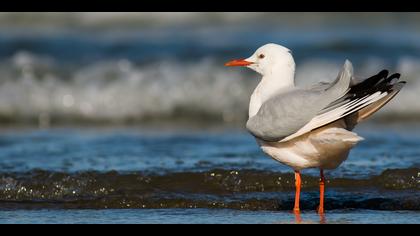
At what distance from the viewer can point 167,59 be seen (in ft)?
40.1

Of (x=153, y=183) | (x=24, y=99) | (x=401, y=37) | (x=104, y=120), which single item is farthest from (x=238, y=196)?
(x=401, y=37)

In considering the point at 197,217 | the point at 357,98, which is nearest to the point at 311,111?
the point at 357,98

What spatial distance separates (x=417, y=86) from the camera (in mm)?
11023

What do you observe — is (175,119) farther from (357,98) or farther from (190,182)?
(357,98)

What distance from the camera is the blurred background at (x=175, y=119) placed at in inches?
245

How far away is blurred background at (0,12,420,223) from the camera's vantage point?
6211 millimetres

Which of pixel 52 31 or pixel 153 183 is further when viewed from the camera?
pixel 52 31

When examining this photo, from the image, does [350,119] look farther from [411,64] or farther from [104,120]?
[411,64]

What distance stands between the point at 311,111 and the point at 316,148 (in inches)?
11.8

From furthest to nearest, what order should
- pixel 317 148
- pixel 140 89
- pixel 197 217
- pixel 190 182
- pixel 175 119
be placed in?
pixel 140 89
pixel 175 119
pixel 190 182
pixel 197 217
pixel 317 148

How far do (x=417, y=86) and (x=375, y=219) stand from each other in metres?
5.73

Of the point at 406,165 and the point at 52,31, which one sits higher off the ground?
the point at 52,31

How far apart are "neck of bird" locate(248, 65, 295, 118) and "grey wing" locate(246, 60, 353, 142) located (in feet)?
0.48

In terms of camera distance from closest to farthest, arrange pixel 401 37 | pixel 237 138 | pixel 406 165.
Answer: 1. pixel 406 165
2. pixel 237 138
3. pixel 401 37
